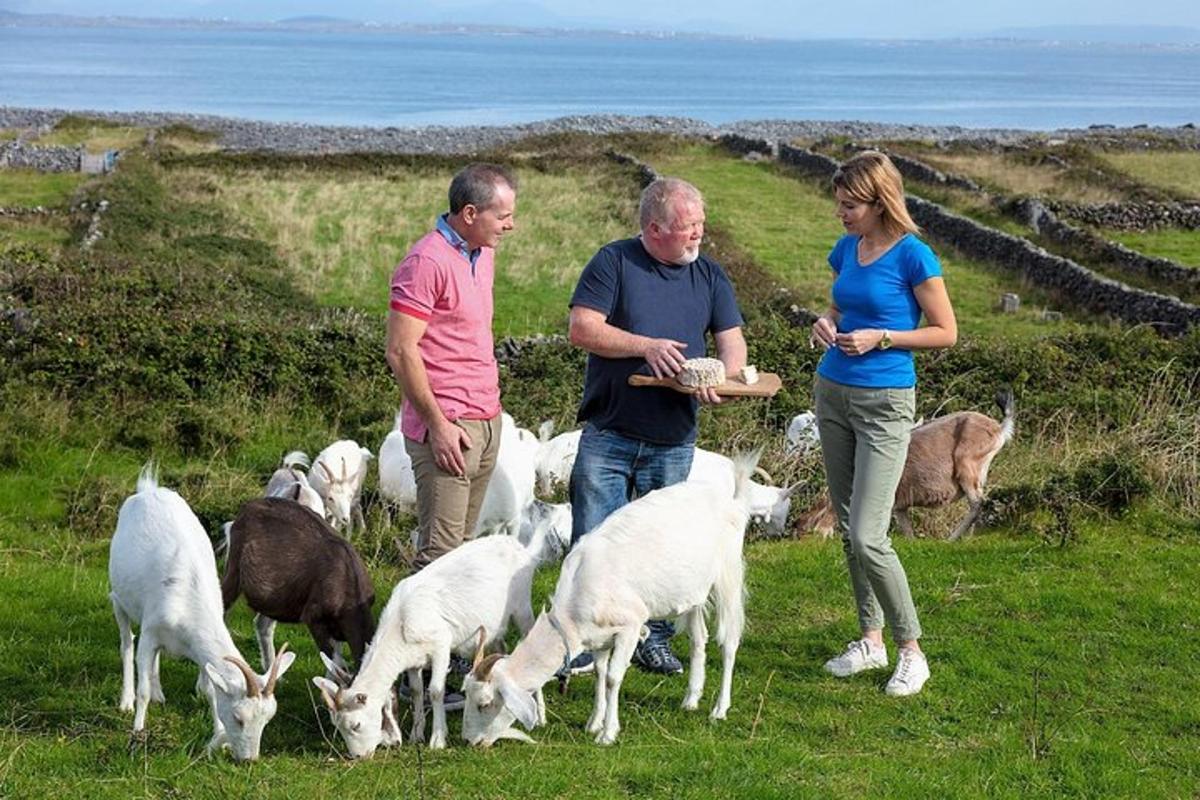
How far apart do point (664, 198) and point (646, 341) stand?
2.54ft

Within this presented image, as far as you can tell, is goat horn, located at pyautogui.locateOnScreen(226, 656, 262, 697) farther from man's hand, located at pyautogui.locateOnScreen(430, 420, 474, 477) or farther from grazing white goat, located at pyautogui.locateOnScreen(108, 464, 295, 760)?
man's hand, located at pyautogui.locateOnScreen(430, 420, 474, 477)

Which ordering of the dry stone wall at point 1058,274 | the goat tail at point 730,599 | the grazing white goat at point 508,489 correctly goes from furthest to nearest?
the dry stone wall at point 1058,274 → the grazing white goat at point 508,489 → the goat tail at point 730,599

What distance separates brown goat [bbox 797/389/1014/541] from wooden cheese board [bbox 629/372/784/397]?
5017mm

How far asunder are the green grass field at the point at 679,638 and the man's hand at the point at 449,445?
146 cm

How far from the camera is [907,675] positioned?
26.8 feet

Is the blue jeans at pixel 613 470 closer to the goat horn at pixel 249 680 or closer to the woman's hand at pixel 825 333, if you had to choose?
the woman's hand at pixel 825 333

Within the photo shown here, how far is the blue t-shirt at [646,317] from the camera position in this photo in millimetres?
7855

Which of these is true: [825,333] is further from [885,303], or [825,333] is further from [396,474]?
[396,474]

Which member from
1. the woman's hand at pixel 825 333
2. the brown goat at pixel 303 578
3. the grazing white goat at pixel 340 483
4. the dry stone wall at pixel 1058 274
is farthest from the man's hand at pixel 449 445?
the dry stone wall at pixel 1058 274

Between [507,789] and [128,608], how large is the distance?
2.76 meters


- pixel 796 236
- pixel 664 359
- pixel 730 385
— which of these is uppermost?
pixel 664 359

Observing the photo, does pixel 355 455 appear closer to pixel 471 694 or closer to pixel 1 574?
pixel 1 574

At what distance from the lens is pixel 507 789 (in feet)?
21.1

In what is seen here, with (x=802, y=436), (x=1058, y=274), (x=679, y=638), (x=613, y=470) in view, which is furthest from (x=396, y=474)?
(x=1058, y=274)
